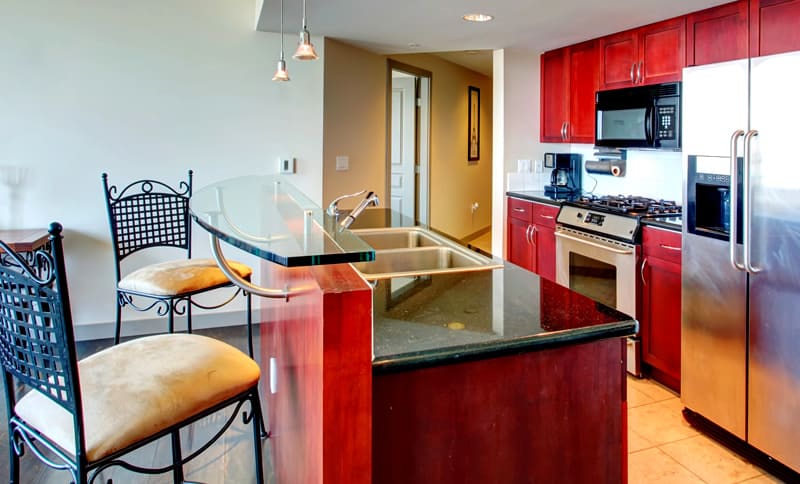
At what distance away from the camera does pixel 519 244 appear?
4.53 m

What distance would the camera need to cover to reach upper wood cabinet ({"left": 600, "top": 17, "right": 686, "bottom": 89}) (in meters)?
3.36

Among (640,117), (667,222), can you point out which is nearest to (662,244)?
(667,222)

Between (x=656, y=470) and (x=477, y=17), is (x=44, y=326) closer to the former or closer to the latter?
(x=656, y=470)

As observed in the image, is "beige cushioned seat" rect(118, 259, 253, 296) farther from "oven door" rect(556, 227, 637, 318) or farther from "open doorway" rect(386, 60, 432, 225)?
"open doorway" rect(386, 60, 432, 225)

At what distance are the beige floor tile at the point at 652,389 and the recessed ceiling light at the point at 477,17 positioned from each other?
2.37 meters

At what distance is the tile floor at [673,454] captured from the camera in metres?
2.29

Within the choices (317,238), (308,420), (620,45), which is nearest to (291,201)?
(317,238)

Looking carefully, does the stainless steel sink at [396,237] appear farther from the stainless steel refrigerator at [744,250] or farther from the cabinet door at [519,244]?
the cabinet door at [519,244]

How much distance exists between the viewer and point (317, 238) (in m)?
1.21

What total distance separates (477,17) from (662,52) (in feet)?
3.86

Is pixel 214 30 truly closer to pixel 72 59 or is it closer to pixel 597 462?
pixel 72 59

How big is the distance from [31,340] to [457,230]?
6336mm

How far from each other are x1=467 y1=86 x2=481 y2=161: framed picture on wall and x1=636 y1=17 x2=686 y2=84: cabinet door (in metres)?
3.90

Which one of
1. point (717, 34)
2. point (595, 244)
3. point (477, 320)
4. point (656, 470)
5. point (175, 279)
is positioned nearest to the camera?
point (477, 320)
